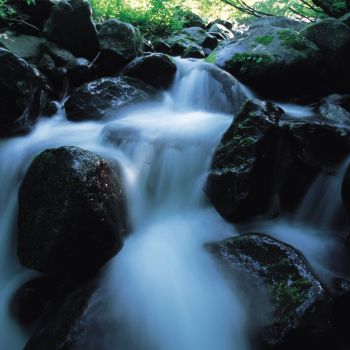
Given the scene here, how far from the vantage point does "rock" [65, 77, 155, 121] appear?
548 cm

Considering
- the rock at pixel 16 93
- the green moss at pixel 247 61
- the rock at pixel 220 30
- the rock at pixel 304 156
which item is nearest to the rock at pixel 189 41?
the rock at pixel 220 30

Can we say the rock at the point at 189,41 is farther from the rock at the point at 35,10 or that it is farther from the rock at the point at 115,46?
the rock at the point at 35,10

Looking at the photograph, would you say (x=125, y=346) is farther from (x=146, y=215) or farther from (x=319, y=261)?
(x=319, y=261)

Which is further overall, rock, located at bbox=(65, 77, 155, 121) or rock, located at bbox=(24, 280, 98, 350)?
rock, located at bbox=(65, 77, 155, 121)

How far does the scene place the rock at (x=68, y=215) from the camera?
2.83 meters

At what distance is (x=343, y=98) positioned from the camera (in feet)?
18.3

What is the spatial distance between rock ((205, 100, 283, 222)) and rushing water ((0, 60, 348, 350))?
0.24 meters

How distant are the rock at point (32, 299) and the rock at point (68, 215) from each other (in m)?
0.24

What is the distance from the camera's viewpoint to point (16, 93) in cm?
432

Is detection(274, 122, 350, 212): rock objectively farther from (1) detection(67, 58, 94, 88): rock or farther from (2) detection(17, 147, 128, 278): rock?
(1) detection(67, 58, 94, 88): rock

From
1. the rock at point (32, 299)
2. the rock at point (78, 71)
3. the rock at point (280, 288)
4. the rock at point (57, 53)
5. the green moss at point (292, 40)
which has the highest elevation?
the green moss at point (292, 40)

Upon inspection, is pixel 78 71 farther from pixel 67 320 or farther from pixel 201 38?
pixel 201 38

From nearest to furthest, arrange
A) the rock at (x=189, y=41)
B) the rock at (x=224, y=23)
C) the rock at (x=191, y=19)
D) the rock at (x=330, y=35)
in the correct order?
the rock at (x=330, y=35) → the rock at (x=189, y=41) → the rock at (x=191, y=19) → the rock at (x=224, y=23)

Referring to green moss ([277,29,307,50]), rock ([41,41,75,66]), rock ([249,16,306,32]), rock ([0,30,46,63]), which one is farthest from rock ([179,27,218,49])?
rock ([0,30,46,63])
